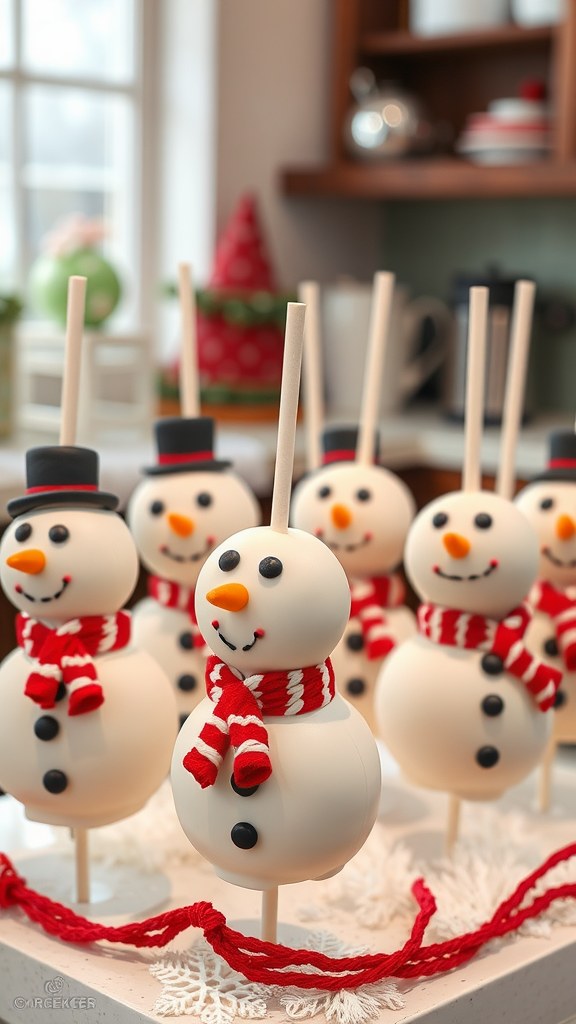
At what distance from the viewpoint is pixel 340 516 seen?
1.08 metres

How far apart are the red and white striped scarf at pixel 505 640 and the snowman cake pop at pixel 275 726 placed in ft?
0.68

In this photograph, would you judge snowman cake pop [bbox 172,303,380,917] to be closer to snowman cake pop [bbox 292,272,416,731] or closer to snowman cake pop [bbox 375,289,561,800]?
snowman cake pop [bbox 375,289,561,800]

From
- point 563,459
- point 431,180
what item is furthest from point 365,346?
point 563,459

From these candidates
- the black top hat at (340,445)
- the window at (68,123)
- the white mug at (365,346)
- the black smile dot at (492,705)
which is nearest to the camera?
the black smile dot at (492,705)

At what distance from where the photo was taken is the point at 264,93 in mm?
2408

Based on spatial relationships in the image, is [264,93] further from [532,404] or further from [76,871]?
[76,871]

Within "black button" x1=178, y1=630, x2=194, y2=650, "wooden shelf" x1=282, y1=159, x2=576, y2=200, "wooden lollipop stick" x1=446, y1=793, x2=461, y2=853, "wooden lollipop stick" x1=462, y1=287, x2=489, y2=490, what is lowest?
"wooden lollipop stick" x1=446, y1=793, x2=461, y2=853

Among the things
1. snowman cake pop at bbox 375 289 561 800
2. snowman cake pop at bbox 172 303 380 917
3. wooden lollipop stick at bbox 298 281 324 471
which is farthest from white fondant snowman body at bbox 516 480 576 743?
snowman cake pop at bbox 172 303 380 917

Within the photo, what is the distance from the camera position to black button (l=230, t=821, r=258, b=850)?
727 mm

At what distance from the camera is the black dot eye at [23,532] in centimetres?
84

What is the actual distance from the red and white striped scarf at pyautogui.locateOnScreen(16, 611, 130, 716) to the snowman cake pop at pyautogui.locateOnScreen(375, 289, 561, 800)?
9.4 inches

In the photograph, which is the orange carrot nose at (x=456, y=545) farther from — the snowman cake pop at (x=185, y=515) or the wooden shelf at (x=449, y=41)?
the wooden shelf at (x=449, y=41)

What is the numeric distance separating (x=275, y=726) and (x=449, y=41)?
1912mm

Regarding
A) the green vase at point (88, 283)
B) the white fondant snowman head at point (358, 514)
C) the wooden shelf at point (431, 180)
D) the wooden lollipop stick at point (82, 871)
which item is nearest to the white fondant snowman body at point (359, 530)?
the white fondant snowman head at point (358, 514)
